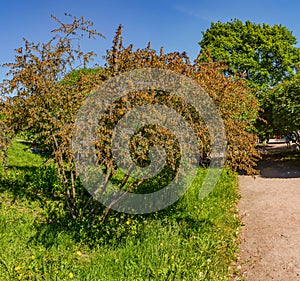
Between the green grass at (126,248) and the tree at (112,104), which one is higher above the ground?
the tree at (112,104)

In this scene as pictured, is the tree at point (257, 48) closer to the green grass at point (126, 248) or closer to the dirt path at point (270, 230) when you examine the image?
the dirt path at point (270, 230)

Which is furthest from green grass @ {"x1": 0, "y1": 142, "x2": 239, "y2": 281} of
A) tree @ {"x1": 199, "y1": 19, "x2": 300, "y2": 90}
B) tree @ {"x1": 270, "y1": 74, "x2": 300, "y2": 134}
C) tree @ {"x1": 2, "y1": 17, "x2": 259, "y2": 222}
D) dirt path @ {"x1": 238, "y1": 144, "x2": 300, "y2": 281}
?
tree @ {"x1": 199, "y1": 19, "x2": 300, "y2": 90}

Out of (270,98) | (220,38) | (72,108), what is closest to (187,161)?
(72,108)

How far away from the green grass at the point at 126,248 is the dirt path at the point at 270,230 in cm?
28

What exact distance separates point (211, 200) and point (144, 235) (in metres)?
2.79

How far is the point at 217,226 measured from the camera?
5.77 m

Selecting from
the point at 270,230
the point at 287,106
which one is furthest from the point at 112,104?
the point at 287,106

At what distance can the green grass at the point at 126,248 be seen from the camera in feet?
12.4

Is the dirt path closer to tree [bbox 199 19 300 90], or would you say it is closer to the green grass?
the green grass

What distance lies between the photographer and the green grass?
148 inches

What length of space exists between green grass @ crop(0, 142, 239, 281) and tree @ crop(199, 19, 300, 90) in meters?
15.5

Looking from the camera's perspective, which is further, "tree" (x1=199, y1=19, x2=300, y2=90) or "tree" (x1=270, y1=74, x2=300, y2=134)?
"tree" (x1=199, y1=19, x2=300, y2=90)

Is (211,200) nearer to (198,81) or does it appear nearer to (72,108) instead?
(198,81)

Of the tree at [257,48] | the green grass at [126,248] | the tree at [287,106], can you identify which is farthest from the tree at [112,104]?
the tree at [257,48]
